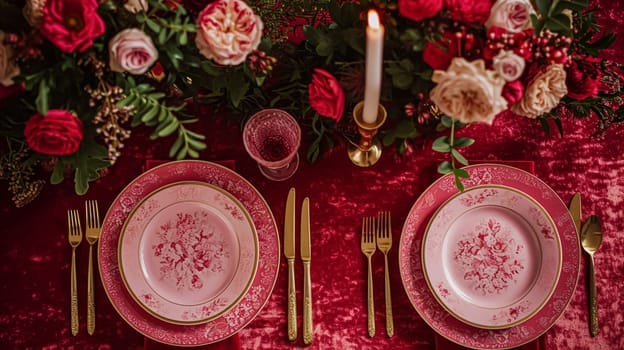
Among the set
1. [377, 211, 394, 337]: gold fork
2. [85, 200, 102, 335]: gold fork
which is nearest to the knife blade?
[377, 211, 394, 337]: gold fork

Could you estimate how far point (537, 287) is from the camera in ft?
3.53

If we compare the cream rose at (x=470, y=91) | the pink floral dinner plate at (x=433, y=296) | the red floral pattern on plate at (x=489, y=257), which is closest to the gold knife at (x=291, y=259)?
the pink floral dinner plate at (x=433, y=296)

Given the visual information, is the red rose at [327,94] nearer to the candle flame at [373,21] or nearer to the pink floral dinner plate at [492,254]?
the candle flame at [373,21]

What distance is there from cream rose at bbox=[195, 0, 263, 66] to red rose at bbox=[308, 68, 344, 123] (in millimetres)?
131

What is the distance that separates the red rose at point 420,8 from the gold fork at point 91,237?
754 millimetres

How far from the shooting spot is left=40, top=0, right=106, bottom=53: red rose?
74 centimetres

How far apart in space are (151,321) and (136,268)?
0.37 feet

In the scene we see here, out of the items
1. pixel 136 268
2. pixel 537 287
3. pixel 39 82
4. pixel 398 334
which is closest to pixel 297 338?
pixel 398 334

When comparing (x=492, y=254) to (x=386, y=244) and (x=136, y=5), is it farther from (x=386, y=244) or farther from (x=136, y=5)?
(x=136, y=5)

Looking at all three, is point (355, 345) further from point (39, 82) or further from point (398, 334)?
point (39, 82)

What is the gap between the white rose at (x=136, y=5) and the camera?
834mm

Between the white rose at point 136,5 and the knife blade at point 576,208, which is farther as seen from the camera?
the knife blade at point 576,208

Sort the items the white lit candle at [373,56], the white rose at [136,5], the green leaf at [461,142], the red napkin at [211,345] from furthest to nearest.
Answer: the red napkin at [211,345] < the green leaf at [461,142] < the white rose at [136,5] < the white lit candle at [373,56]

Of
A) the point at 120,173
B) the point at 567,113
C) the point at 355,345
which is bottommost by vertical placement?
the point at 355,345
